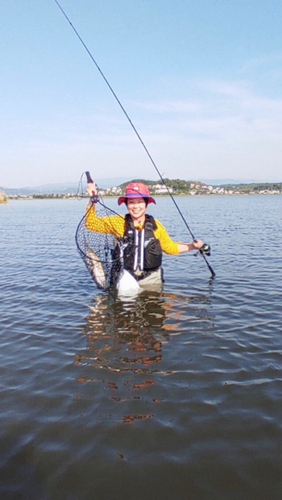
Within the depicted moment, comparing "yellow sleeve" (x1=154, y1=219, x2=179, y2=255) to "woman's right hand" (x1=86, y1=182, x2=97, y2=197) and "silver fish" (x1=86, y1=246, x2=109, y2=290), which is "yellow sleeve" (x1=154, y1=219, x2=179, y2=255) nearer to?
"silver fish" (x1=86, y1=246, x2=109, y2=290)

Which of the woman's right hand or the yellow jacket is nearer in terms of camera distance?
the woman's right hand

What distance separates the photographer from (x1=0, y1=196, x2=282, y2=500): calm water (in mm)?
3336

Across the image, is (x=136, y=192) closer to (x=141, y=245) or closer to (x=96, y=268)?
(x=141, y=245)

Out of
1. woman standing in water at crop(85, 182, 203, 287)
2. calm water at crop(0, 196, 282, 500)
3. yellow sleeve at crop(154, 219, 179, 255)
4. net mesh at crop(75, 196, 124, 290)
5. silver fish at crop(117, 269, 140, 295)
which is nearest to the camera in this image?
calm water at crop(0, 196, 282, 500)

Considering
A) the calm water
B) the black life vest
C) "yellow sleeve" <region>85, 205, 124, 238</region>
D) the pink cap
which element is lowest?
the calm water

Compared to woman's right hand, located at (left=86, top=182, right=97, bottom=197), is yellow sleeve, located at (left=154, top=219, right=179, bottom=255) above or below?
below

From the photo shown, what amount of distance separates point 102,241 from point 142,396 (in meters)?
4.49

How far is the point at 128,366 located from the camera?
5.33 meters

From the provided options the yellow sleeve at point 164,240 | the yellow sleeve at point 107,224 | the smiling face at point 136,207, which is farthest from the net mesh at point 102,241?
the yellow sleeve at point 164,240

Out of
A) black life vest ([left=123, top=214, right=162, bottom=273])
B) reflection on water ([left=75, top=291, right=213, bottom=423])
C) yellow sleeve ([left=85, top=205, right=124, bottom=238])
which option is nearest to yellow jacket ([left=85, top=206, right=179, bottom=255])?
yellow sleeve ([left=85, top=205, right=124, bottom=238])

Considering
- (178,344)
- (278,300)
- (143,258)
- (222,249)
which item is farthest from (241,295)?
(222,249)

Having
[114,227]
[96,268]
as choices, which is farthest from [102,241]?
[96,268]

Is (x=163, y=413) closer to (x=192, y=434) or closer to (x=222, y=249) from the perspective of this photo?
(x=192, y=434)

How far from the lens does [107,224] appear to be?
8.17 meters
